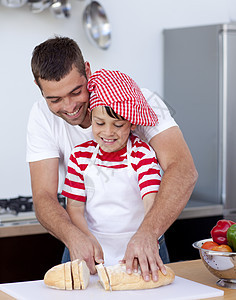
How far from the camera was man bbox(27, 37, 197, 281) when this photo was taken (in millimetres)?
1548

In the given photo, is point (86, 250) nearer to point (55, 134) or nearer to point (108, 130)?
point (108, 130)

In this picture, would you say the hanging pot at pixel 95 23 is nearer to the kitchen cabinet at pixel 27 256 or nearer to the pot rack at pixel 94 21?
the pot rack at pixel 94 21

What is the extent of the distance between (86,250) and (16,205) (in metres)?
1.23

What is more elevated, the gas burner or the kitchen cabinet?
the gas burner

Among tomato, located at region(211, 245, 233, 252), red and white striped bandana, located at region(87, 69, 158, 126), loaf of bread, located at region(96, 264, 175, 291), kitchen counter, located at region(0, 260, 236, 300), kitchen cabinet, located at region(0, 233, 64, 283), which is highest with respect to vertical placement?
red and white striped bandana, located at region(87, 69, 158, 126)

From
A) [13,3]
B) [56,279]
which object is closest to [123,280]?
[56,279]

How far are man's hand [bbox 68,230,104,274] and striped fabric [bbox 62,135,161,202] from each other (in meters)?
0.21

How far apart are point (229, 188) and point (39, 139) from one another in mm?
1657

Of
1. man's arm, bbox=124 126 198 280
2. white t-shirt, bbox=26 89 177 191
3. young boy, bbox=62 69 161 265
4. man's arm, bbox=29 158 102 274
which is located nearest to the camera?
man's arm, bbox=124 126 198 280

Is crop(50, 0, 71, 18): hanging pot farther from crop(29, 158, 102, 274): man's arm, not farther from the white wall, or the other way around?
crop(29, 158, 102, 274): man's arm

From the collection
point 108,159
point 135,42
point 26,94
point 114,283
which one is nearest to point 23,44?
point 26,94

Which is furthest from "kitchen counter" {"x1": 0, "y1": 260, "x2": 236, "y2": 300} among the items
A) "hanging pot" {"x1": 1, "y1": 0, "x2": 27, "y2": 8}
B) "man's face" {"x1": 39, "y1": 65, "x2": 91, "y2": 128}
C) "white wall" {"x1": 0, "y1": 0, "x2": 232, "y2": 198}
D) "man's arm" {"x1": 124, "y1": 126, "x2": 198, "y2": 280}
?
"hanging pot" {"x1": 1, "y1": 0, "x2": 27, "y2": 8}

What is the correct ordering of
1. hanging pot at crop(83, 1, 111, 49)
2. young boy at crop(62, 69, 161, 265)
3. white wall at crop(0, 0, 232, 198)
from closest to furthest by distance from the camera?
young boy at crop(62, 69, 161, 265) → white wall at crop(0, 0, 232, 198) → hanging pot at crop(83, 1, 111, 49)

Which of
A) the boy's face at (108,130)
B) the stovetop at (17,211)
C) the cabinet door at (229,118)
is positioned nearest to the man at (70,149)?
the boy's face at (108,130)
